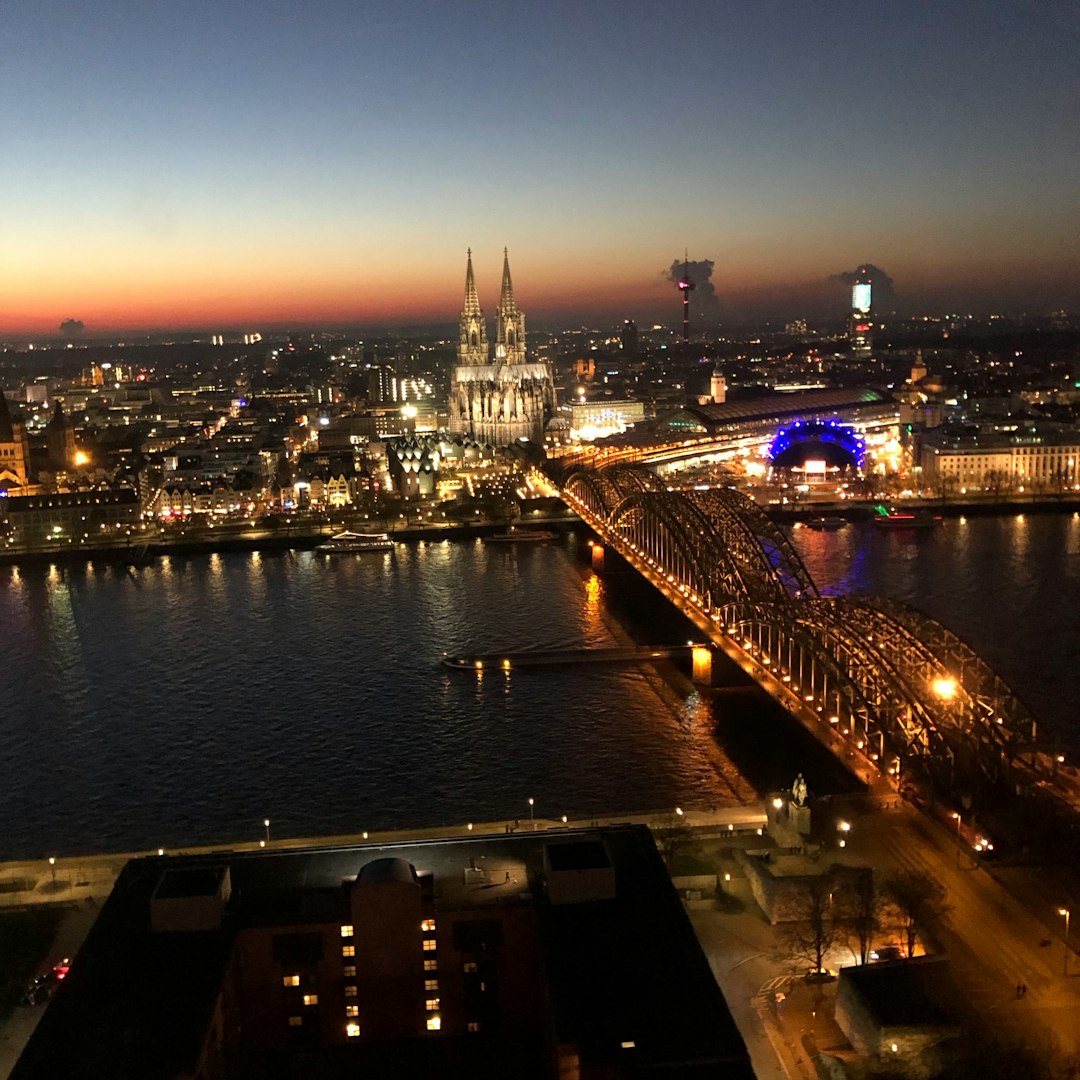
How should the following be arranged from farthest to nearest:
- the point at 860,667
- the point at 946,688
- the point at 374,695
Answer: the point at 374,695 → the point at 860,667 → the point at 946,688

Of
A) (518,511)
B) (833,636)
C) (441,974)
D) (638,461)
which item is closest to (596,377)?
(638,461)

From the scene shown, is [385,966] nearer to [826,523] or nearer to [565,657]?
[565,657]

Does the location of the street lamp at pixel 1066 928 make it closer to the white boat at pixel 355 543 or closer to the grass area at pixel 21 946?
the grass area at pixel 21 946

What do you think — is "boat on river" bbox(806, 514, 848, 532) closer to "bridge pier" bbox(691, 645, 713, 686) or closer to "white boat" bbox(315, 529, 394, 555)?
"white boat" bbox(315, 529, 394, 555)

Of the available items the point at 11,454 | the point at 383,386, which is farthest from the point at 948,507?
the point at 383,386

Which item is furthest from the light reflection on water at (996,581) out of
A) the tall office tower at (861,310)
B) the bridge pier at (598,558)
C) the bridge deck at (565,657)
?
the tall office tower at (861,310)

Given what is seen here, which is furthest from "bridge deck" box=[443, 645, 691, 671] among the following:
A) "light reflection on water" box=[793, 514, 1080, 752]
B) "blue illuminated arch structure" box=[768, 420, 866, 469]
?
"blue illuminated arch structure" box=[768, 420, 866, 469]

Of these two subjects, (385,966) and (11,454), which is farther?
(11,454)
